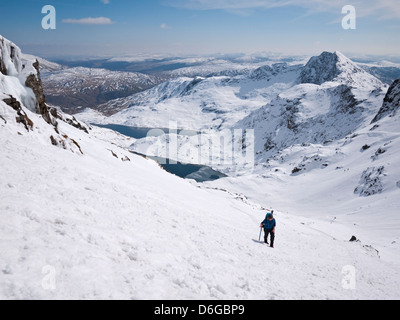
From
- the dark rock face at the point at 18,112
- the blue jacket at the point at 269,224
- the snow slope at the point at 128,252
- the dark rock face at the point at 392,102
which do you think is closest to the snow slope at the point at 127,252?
the snow slope at the point at 128,252

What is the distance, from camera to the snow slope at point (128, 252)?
24.3 ft

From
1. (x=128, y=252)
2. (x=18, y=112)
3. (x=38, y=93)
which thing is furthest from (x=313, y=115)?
(x=128, y=252)

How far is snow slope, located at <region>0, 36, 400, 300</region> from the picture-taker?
7.42m

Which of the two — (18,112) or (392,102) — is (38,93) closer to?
(18,112)

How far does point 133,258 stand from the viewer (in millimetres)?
9320

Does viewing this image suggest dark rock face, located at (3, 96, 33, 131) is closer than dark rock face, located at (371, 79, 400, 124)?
Yes

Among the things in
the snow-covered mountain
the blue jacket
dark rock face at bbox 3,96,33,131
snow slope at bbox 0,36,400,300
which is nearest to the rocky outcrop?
dark rock face at bbox 3,96,33,131

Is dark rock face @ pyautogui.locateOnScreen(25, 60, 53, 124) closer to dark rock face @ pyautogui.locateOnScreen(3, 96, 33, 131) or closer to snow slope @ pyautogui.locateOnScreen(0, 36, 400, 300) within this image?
dark rock face @ pyautogui.locateOnScreen(3, 96, 33, 131)

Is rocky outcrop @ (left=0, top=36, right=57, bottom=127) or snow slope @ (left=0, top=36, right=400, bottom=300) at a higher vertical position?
rocky outcrop @ (left=0, top=36, right=57, bottom=127)

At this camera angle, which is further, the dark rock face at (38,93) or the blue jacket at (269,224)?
the dark rock face at (38,93)

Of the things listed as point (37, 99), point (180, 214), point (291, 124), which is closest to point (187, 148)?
point (291, 124)

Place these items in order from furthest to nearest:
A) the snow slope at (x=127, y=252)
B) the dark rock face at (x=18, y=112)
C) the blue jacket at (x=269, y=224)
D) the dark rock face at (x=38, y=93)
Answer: the dark rock face at (x=38, y=93)
the dark rock face at (x=18, y=112)
the blue jacket at (x=269, y=224)
the snow slope at (x=127, y=252)

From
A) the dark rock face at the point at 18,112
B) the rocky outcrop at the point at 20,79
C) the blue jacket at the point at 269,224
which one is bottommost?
the blue jacket at the point at 269,224

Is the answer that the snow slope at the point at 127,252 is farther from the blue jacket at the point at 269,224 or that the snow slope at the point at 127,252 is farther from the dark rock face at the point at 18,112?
the dark rock face at the point at 18,112
